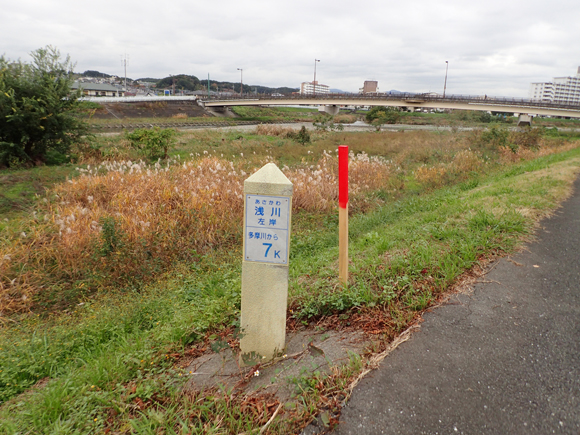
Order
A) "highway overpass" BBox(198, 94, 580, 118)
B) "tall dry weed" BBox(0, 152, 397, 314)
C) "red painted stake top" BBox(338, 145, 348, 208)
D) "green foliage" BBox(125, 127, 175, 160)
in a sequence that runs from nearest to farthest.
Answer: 1. "red painted stake top" BBox(338, 145, 348, 208)
2. "tall dry weed" BBox(0, 152, 397, 314)
3. "green foliage" BBox(125, 127, 175, 160)
4. "highway overpass" BBox(198, 94, 580, 118)

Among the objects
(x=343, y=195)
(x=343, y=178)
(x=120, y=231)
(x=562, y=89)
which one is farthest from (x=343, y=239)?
(x=562, y=89)

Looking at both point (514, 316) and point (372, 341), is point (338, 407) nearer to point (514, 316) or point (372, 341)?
point (372, 341)

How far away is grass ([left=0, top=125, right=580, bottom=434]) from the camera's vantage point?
2748mm

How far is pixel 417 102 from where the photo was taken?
181 feet

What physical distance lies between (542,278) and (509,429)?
259 cm

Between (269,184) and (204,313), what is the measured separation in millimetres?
1895

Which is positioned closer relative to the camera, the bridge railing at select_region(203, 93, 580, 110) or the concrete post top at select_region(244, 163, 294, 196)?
the concrete post top at select_region(244, 163, 294, 196)

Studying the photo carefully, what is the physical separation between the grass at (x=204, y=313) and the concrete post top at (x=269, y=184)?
54.9 inches

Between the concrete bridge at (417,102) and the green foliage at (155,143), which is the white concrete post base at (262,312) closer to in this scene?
the green foliage at (155,143)

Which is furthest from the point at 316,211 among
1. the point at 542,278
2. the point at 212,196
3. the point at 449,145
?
the point at 449,145

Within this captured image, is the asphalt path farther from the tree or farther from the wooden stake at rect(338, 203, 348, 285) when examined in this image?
the tree

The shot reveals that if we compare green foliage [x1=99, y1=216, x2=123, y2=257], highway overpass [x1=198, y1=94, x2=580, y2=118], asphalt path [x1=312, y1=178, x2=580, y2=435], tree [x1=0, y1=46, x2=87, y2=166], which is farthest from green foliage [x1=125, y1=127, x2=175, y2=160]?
highway overpass [x1=198, y1=94, x2=580, y2=118]

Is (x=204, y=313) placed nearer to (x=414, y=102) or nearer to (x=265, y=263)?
(x=265, y=263)

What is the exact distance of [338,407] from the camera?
2650 millimetres
